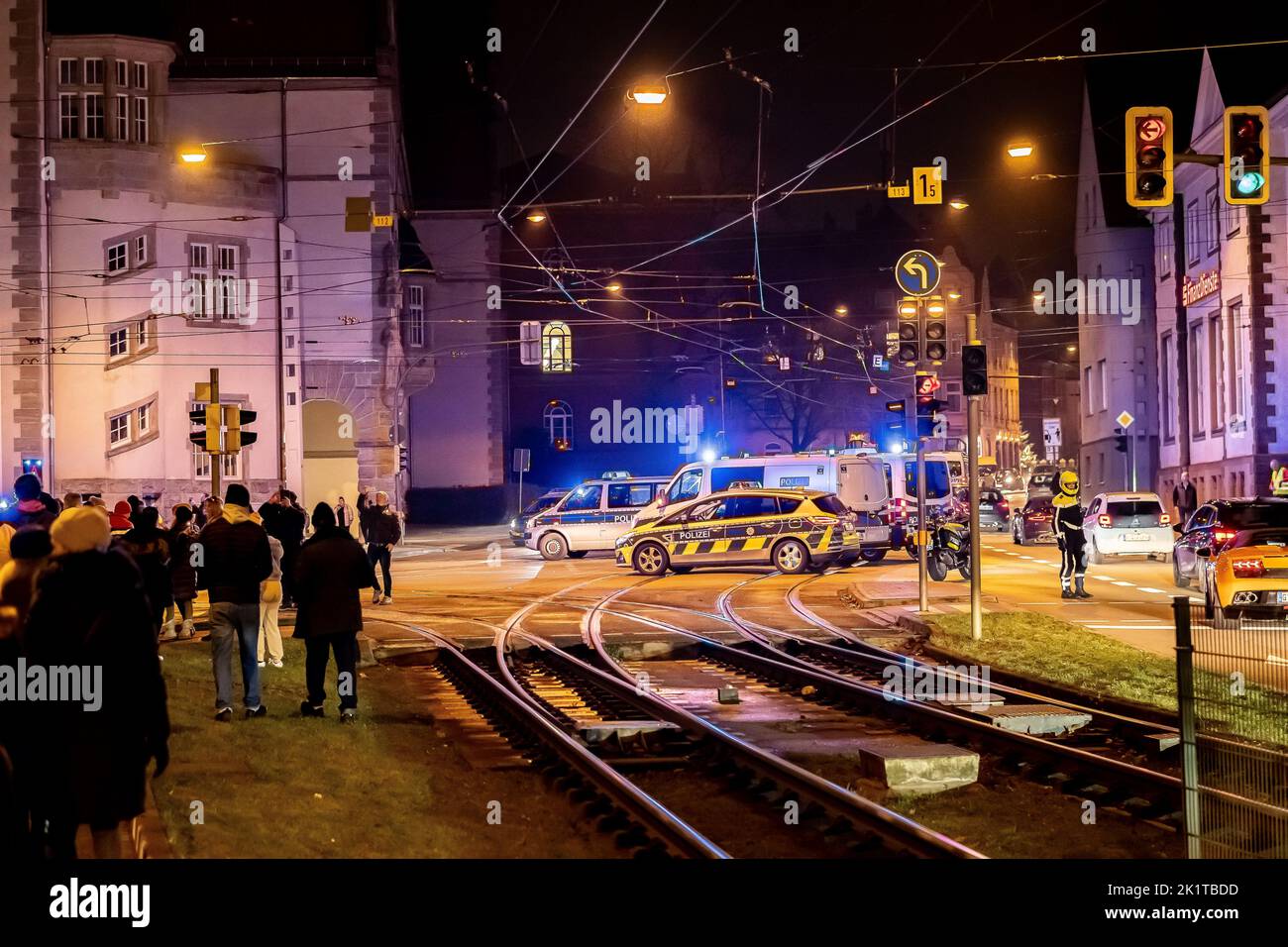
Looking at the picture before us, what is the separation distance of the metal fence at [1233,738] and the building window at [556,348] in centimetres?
5237

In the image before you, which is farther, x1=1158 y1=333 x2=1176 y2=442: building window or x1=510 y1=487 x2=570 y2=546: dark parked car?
x1=1158 y1=333 x2=1176 y2=442: building window

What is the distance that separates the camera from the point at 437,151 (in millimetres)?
72875

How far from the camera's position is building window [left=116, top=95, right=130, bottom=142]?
44375 mm

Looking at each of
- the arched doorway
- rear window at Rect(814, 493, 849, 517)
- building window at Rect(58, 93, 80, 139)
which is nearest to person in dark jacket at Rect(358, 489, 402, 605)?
rear window at Rect(814, 493, 849, 517)

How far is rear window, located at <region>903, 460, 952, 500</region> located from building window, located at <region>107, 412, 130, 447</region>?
21368 millimetres

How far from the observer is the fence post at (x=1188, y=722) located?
25.9ft

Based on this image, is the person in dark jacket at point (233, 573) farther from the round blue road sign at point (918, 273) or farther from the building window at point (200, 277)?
the building window at point (200, 277)

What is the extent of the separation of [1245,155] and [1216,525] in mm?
6740

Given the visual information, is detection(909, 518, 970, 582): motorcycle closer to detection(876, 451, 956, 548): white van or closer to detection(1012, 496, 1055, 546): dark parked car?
detection(876, 451, 956, 548): white van

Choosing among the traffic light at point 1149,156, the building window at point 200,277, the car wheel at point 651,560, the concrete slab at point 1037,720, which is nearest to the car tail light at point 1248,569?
the traffic light at point 1149,156

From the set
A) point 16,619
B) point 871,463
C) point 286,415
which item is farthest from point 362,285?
point 16,619

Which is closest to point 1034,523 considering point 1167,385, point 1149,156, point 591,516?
point 591,516

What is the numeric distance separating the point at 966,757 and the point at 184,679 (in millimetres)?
8488

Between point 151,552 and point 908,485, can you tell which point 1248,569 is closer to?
point 151,552
